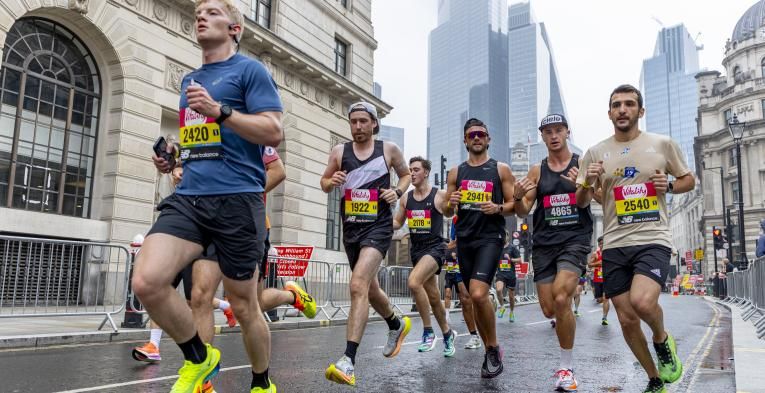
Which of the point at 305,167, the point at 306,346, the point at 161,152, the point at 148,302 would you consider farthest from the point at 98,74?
the point at 148,302

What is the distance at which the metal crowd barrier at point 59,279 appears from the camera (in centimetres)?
828

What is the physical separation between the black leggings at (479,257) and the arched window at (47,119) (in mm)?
11779

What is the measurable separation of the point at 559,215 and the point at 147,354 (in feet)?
13.9

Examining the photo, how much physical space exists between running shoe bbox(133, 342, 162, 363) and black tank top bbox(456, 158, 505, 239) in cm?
327

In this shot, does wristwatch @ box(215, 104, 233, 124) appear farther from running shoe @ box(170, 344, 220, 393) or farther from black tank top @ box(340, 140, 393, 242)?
black tank top @ box(340, 140, 393, 242)

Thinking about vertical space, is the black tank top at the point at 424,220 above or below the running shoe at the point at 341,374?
above

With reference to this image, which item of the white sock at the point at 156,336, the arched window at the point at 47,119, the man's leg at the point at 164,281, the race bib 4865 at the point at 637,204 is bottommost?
the white sock at the point at 156,336

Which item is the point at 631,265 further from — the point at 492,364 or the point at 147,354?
the point at 147,354

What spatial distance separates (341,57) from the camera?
2611 cm

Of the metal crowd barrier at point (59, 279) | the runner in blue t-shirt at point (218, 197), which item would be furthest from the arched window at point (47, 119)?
the runner in blue t-shirt at point (218, 197)

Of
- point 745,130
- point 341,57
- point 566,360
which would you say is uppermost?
point 745,130

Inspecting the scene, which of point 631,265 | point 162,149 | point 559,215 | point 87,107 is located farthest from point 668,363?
point 87,107

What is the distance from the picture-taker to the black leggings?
19.6 ft

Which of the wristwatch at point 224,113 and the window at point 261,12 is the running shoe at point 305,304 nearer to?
the wristwatch at point 224,113
